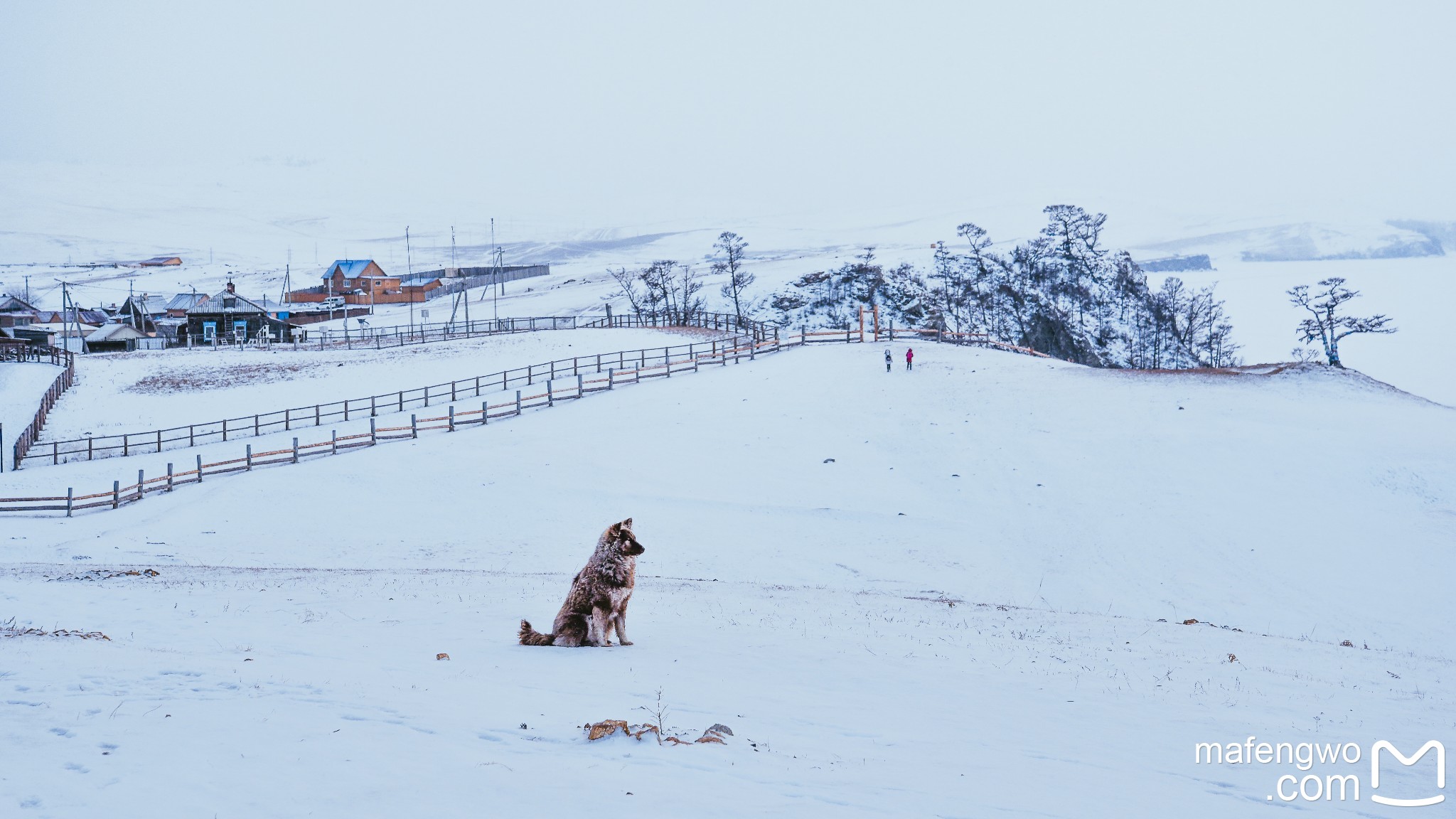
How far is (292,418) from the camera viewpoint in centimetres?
4134

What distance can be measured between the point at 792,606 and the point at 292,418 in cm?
3303

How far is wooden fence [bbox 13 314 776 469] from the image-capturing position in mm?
36281

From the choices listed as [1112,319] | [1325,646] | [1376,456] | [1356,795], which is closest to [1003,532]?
[1325,646]

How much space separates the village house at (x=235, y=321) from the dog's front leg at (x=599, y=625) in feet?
258

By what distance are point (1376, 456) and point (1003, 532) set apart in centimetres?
1211

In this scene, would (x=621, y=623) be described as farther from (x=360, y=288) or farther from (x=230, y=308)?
(x=360, y=288)

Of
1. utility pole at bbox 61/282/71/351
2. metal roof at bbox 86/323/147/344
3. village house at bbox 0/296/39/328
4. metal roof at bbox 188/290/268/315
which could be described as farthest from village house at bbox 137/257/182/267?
metal roof at bbox 86/323/147/344

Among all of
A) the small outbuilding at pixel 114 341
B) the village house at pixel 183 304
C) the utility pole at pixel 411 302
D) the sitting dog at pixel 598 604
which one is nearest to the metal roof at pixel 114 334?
the small outbuilding at pixel 114 341

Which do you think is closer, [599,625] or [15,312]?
[599,625]

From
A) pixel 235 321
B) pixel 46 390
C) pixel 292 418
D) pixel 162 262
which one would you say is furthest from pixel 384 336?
pixel 162 262

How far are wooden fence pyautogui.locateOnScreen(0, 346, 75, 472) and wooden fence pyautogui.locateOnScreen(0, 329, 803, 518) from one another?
749 centimetres

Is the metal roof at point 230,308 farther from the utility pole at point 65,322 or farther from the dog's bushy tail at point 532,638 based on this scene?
the dog's bushy tail at point 532,638

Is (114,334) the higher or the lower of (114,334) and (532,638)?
the higher

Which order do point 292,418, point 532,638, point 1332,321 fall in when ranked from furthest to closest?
point 1332,321
point 292,418
point 532,638
